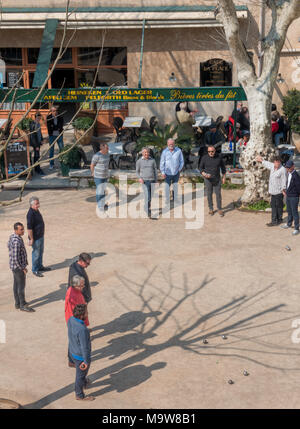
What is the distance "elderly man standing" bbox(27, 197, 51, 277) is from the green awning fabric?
8.40 metres

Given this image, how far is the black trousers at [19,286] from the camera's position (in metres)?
10.8

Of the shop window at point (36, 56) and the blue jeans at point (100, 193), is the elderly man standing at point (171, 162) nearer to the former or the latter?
the blue jeans at point (100, 193)

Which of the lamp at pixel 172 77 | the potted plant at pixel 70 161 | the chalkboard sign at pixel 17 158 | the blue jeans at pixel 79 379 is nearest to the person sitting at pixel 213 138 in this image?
the potted plant at pixel 70 161

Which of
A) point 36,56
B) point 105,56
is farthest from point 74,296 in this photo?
point 36,56

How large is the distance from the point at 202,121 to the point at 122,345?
13.1 meters

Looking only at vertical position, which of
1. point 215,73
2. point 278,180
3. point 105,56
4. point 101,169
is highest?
point 105,56

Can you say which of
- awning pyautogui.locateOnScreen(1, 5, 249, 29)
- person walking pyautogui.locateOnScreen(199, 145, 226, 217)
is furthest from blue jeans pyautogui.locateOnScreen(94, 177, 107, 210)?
awning pyautogui.locateOnScreen(1, 5, 249, 29)

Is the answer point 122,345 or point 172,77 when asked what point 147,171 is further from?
point 172,77

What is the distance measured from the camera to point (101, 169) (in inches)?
631

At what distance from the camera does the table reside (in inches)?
839

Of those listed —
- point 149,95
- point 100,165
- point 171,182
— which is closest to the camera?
point 100,165

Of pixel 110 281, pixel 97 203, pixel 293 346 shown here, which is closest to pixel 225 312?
pixel 293 346

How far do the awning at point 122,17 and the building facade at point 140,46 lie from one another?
33 millimetres

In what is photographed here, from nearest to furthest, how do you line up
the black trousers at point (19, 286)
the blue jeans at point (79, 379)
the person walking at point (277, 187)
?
1. the blue jeans at point (79, 379)
2. the black trousers at point (19, 286)
3. the person walking at point (277, 187)
